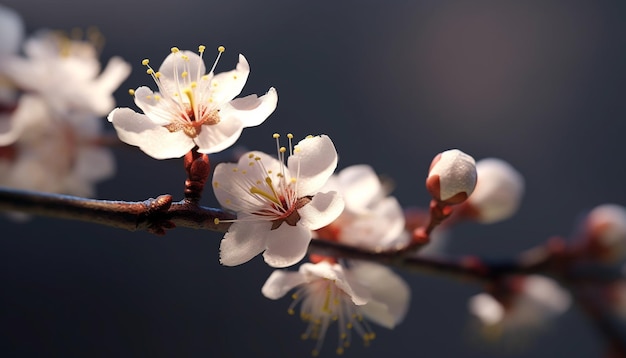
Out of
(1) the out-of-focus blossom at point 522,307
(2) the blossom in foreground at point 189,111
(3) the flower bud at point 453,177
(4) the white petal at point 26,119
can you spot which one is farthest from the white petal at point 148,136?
(1) the out-of-focus blossom at point 522,307

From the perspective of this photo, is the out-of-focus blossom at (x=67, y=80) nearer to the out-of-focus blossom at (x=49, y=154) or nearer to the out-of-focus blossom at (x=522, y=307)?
the out-of-focus blossom at (x=49, y=154)

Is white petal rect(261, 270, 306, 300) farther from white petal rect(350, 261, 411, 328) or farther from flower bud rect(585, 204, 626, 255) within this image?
flower bud rect(585, 204, 626, 255)

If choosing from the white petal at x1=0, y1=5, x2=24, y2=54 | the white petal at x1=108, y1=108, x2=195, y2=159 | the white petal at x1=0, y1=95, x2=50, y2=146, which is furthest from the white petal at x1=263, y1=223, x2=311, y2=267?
the white petal at x1=0, y1=5, x2=24, y2=54

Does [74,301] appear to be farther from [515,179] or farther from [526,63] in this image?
[526,63]

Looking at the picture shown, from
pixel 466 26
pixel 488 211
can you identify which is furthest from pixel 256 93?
pixel 466 26

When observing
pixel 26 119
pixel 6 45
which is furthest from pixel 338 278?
pixel 6 45
